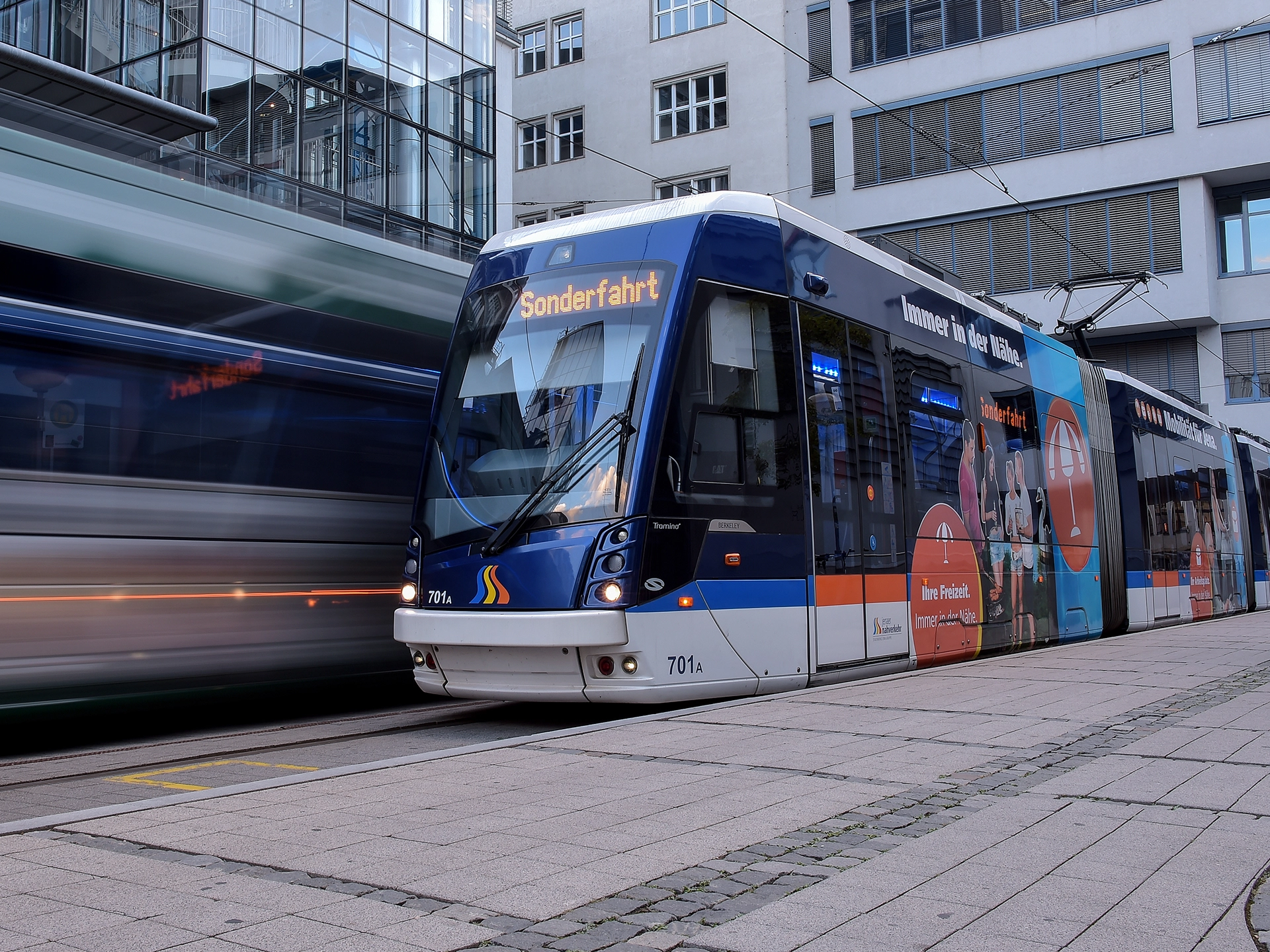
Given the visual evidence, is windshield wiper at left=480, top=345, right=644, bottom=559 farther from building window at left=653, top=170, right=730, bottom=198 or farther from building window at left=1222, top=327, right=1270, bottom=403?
building window at left=653, top=170, right=730, bottom=198

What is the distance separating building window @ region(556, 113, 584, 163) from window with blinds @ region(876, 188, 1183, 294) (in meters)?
11.4

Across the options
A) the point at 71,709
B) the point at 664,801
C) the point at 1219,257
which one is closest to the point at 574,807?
the point at 664,801

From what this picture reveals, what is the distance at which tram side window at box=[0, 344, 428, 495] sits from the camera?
24.5 ft

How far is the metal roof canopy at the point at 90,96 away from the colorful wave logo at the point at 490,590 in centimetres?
391

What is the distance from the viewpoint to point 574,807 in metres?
5.13

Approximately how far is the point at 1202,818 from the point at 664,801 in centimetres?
207

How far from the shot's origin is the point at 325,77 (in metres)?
22.2

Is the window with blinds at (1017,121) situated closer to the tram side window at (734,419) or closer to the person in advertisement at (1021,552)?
the person in advertisement at (1021,552)

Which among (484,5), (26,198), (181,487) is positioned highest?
(484,5)

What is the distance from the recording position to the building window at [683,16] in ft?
123

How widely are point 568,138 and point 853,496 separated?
108 ft

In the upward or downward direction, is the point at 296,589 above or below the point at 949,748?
above

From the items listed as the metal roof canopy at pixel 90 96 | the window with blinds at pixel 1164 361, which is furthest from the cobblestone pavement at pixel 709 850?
the window with blinds at pixel 1164 361

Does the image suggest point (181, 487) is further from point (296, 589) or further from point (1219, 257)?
point (1219, 257)
